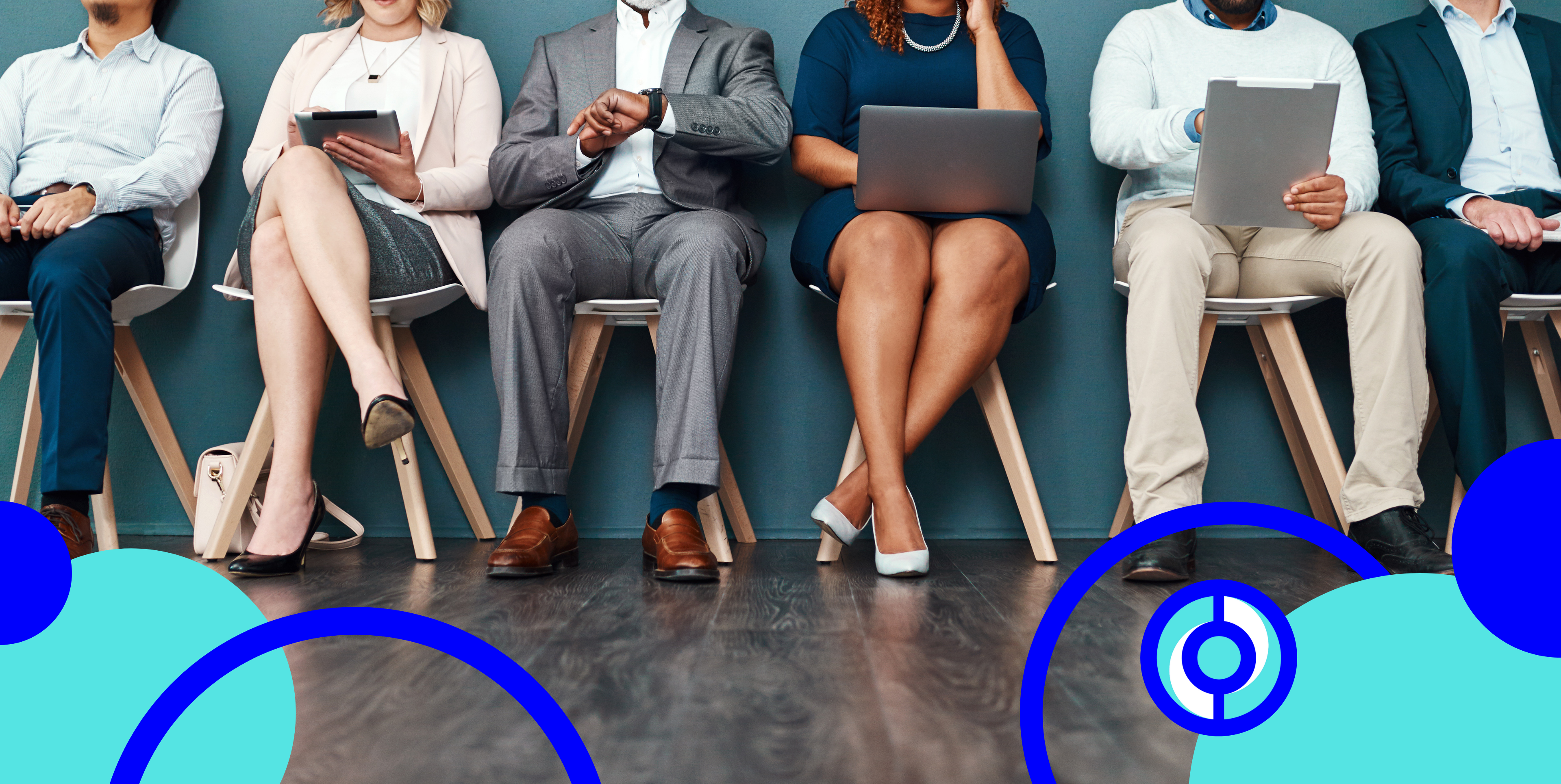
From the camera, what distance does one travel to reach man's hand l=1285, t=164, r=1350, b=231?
4.74ft

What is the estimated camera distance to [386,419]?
123 cm

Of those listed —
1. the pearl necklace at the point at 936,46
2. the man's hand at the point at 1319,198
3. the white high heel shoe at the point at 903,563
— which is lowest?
the white high heel shoe at the point at 903,563

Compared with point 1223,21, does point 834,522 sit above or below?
below

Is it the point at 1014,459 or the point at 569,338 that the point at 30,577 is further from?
the point at 1014,459

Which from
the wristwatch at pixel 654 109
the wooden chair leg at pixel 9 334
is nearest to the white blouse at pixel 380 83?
the wristwatch at pixel 654 109

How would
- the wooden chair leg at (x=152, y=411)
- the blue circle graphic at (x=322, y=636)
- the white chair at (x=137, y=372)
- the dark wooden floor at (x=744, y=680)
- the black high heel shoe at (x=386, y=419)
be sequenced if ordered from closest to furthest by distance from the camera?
1. the blue circle graphic at (x=322, y=636)
2. the dark wooden floor at (x=744, y=680)
3. the black high heel shoe at (x=386, y=419)
4. the white chair at (x=137, y=372)
5. the wooden chair leg at (x=152, y=411)

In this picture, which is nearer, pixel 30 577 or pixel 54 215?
pixel 30 577

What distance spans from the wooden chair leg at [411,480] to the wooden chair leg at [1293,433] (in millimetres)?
1454

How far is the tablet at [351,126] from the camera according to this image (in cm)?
151

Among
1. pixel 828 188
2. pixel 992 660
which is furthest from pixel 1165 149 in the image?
pixel 992 660

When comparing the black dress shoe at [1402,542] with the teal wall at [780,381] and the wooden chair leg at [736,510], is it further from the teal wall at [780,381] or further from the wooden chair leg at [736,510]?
the wooden chair leg at [736,510]

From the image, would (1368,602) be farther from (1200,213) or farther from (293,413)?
(293,413)

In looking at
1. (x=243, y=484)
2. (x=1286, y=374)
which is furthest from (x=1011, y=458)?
(x=243, y=484)

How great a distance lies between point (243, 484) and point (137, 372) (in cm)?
43
